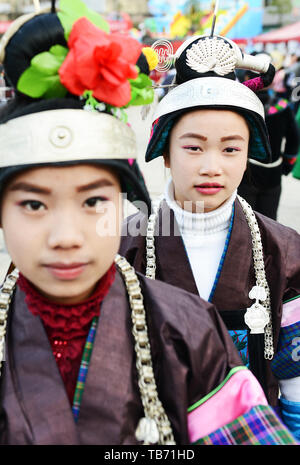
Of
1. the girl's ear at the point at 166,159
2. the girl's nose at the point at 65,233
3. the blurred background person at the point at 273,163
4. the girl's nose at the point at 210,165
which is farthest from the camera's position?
the blurred background person at the point at 273,163

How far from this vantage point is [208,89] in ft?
5.95

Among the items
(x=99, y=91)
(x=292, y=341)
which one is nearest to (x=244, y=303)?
(x=292, y=341)

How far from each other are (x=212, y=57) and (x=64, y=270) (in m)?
1.07

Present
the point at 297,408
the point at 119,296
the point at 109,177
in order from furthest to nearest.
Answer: the point at 297,408 → the point at 119,296 → the point at 109,177

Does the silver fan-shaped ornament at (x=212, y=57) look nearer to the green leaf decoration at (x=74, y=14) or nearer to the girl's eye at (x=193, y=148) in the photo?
the girl's eye at (x=193, y=148)

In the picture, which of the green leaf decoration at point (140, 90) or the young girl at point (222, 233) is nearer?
the green leaf decoration at point (140, 90)

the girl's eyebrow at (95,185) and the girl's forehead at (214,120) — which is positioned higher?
the girl's forehead at (214,120)

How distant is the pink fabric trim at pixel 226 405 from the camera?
4.11 ft

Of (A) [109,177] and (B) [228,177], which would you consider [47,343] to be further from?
(B) [228,177]

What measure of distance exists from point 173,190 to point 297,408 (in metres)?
0.90

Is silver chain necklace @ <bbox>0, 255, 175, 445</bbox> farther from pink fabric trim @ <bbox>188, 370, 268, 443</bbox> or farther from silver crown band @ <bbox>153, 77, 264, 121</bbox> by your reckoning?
silver crown band @ <bbox>153, 77, 264, 121</bbox>

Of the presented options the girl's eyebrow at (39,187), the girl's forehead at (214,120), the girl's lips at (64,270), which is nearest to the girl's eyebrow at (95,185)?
the girl's eyebrow at (39,187)

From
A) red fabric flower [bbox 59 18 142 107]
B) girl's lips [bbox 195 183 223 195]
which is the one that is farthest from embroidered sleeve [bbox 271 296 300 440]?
red fabric flower [bbox 59 18 142 107]

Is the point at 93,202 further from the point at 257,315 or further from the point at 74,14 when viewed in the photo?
the point at 257,315
